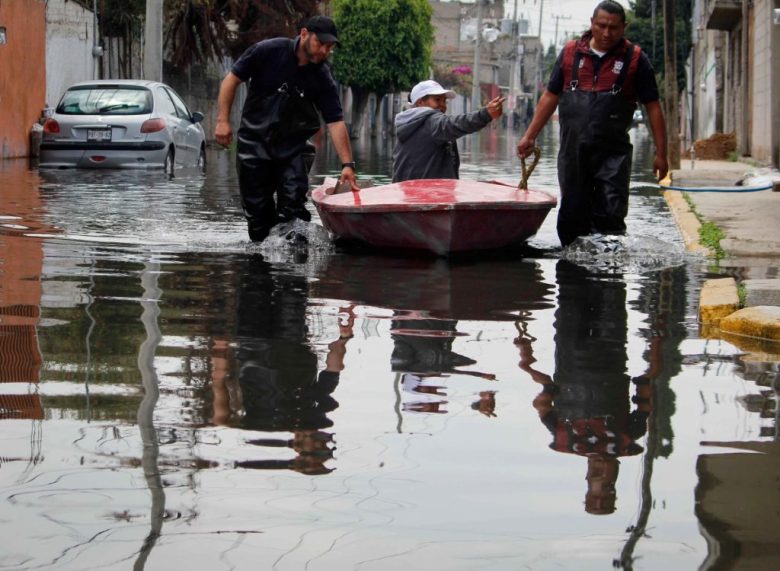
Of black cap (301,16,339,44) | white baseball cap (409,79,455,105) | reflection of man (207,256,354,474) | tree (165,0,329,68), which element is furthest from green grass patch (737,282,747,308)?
tree (165,0,329,68)

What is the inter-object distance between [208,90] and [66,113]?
20.8m

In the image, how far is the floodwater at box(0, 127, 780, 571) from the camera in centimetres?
335

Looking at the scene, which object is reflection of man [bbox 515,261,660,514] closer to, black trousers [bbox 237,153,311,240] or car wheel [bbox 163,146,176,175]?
black trousers [bbox 237,153,311,240]

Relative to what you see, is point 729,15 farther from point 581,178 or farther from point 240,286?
point 240,286

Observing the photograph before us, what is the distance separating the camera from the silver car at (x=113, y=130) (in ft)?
64.0

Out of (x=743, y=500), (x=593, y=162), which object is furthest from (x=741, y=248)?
(x=743, y=500)

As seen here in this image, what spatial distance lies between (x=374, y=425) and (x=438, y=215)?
199 inches

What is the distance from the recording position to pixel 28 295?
286 inches

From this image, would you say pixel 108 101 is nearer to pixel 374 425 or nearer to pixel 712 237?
pixel 712 237

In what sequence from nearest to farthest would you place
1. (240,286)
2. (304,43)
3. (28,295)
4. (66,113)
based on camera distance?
(28,295) < (240,286) < (304,43) < (66,113)

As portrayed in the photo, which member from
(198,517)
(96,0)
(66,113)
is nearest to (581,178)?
(198,517)

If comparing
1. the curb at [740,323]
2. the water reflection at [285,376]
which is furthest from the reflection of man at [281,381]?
the curb at [740,323]

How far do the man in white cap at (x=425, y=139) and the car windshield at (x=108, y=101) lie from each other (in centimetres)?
940

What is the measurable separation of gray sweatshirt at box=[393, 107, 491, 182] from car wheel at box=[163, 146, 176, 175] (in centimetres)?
912
